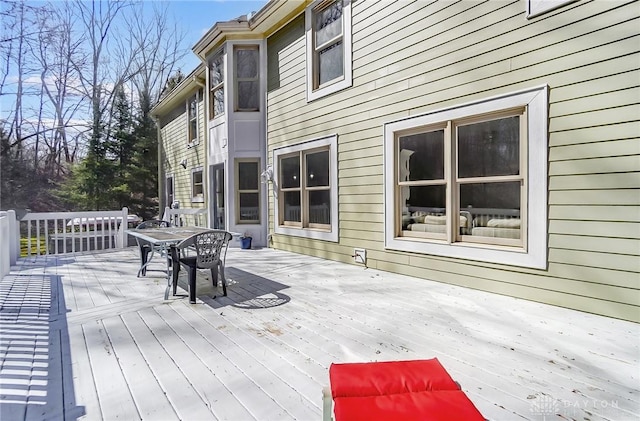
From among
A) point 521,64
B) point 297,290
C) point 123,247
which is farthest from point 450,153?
point 123,247

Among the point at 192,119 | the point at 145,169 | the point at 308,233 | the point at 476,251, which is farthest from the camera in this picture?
the point at 145,169

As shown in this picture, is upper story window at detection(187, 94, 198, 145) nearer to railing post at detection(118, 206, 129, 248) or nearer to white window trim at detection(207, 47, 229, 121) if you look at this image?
white window trim at detection(207, 47, 229, 121)

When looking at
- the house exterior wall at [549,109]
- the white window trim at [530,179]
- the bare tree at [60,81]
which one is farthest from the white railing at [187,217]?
the bare tree at [60,81]

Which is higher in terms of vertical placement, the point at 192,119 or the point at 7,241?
the point at 192,119

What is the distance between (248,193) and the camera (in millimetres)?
8023

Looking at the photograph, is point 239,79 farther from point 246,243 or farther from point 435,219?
point 435,219

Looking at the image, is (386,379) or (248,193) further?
(248,193)

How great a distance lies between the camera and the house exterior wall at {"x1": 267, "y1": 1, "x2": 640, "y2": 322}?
9.92 ft

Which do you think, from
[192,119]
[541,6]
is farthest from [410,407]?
[192,119]

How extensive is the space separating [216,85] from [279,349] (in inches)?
304

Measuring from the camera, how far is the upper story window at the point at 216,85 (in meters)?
8.41

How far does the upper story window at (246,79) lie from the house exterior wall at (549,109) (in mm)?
2884

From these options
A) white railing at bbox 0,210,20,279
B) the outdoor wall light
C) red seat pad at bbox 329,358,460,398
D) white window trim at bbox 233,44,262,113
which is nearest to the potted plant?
the outdoor wall light

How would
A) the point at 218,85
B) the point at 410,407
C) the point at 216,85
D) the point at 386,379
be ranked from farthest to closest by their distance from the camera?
the point at 216,85, the point at 218,85, the point at 386,379, the point at 410,407
